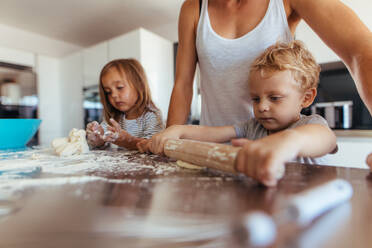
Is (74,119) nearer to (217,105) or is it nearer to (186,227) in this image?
(217,105)

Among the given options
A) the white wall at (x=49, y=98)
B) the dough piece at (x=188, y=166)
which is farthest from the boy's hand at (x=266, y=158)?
the white wall at (x=49, y=98)

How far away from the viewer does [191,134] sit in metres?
0.68

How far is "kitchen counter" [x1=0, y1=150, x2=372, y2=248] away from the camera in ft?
0.54

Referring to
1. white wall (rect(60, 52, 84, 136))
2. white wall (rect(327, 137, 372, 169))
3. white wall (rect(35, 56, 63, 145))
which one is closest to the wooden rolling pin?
white wall (rect(327, 137, 372, 169))

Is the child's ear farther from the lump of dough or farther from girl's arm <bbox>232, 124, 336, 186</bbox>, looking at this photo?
the lump of dough

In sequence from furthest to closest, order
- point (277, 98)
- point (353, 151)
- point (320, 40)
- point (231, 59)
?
point (320, 40) → point (353, 151) → point (231, 59) → point (277, 98)

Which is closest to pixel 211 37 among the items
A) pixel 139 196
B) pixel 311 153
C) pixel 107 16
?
pixel 311 153

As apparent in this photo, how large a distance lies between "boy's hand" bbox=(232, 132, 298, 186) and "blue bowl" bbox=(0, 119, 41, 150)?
94 cm

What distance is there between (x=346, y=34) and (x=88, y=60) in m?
2.89

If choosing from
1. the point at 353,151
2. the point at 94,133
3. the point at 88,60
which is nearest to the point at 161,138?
the point at 94,133

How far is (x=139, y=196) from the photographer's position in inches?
10.0

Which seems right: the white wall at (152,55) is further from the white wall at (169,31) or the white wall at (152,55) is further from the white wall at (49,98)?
the white wall at (49,98)

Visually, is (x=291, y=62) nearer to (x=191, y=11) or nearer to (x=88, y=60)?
(x=191, y=11)

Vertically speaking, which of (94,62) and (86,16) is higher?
(86,16)
